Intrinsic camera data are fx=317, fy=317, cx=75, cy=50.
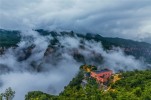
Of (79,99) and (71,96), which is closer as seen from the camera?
(79,99)

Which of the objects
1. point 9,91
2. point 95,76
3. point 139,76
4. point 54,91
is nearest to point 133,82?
point 139,76

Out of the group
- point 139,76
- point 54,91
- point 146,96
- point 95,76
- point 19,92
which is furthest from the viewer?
point 19,92

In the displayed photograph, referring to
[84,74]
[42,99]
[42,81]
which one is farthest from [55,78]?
[42,99]

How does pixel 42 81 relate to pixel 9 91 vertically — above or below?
above

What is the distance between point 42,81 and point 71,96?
113m

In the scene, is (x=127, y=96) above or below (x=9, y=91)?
below

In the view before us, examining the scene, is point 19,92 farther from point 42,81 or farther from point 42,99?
point 42,99

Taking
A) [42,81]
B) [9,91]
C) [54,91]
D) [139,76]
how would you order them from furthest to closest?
[42,81]
[54,91]
[139,76]
[9,91]

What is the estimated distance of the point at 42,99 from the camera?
91.5 meters

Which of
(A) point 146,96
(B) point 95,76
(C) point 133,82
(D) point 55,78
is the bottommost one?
(A) point 146,96

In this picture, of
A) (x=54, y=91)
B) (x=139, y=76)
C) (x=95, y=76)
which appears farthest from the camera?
(x=54, y=91)

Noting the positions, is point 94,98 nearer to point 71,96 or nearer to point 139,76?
point 71,96

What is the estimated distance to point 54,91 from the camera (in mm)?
164000

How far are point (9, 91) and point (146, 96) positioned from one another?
123 feet
